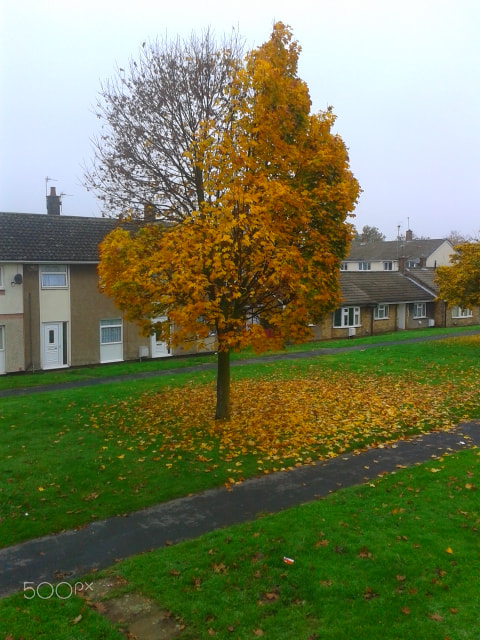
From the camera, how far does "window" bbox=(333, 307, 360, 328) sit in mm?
35656

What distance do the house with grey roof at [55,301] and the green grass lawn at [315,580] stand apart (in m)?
17.0

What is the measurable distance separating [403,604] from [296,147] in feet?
27.0

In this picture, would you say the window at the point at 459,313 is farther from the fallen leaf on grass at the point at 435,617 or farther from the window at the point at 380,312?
the fallen leaf on grass at the point at 435,617

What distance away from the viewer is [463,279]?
25.2 m

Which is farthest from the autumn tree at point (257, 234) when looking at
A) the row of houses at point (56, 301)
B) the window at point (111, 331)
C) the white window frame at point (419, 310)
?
the white window frame at point (419, 310)

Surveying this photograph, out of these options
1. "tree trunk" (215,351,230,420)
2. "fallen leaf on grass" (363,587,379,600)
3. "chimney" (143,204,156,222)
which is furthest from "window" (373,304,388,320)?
"fallen leaf on grass" (363,587,379,600)

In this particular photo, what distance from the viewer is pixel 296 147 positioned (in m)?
10.9

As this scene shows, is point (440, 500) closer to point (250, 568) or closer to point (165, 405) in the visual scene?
point (250, 568)

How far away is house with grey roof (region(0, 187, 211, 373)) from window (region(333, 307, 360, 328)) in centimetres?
1373

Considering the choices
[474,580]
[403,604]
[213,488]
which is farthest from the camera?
[213,488]

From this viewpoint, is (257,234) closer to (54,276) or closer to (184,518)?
(184,518)

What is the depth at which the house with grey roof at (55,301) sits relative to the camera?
910 inches

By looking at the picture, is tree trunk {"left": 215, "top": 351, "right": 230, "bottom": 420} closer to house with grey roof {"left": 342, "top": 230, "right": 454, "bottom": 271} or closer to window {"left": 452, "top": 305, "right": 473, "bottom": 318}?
window {"left": 452, "top": 305, "right": 473, "bottom": 318}

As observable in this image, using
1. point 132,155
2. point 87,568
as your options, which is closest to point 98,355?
point 132,155
